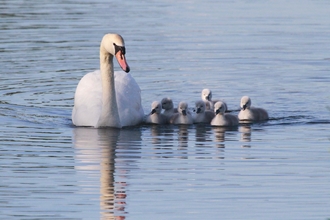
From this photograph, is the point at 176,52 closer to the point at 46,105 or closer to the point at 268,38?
the point at 268,38

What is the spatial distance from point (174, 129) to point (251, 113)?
1.23 meters

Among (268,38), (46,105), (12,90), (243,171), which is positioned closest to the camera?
(243,171)

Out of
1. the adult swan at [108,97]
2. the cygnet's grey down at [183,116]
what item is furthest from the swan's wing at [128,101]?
the cygnet's grey down at [183,116]

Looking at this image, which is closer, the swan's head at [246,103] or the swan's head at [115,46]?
the swan's head at [115,46]

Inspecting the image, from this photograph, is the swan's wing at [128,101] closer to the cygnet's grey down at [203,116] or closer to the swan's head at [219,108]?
the cygnet's grey down at [203,116]

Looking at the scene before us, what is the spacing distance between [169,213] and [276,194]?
4.46 feet

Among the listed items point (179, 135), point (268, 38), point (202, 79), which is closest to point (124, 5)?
point (268, 38)

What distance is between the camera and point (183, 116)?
51.0ft

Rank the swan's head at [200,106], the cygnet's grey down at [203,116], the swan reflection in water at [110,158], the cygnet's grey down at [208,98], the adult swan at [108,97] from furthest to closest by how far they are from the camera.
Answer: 1. the cygnet's grey down at [208,98]
2. the cygnet's grey down at [203,116]
3. the swan's head at [200,106]
4. the adult swan at [108,97]
5. the swan reflection in water at [110,158]

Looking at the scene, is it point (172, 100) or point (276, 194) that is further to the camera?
point (172, 100)

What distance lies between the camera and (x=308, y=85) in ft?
60.4

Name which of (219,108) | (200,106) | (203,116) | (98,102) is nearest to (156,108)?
(200,106)

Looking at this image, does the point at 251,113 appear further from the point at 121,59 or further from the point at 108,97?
the point at 121,59

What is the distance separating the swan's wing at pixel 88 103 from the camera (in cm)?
1545
